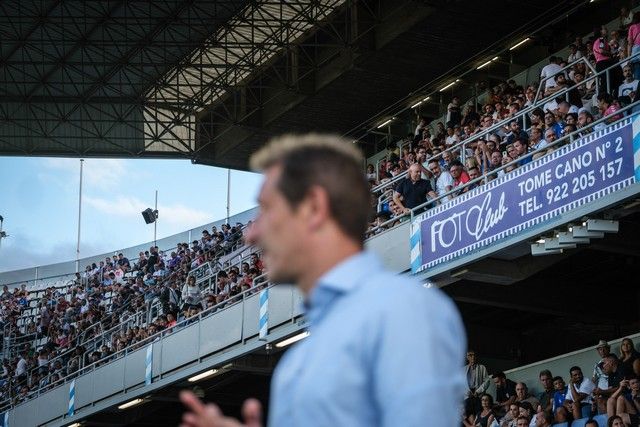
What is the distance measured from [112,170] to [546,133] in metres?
65.3

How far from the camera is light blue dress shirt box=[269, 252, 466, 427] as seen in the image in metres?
2.06

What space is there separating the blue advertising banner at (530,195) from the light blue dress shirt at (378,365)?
11693mm

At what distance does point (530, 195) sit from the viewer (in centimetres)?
1494

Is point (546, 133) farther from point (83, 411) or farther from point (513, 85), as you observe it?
point (83, 411)

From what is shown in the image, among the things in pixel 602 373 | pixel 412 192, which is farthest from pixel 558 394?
pixel 412 192

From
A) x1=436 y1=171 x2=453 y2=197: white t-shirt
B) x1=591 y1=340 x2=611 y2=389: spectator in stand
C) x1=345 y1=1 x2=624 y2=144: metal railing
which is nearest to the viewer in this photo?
x1=591 y1=340 x2=611 y2=389: spectator in stand

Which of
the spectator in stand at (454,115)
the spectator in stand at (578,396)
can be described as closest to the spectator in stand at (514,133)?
the spectator in stand at (578,396)

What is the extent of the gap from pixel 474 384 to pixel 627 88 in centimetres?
473

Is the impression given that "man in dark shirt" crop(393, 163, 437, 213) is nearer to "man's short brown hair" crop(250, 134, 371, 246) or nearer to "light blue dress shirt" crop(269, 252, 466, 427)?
"man's short brown hair" crop(250, 134, 371, 246)

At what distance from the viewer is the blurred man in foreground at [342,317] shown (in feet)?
6.82

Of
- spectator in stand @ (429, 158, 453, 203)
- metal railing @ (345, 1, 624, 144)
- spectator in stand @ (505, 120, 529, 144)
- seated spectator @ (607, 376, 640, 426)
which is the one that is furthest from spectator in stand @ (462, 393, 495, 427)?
metal railing @ (345, 1, 624, 144)

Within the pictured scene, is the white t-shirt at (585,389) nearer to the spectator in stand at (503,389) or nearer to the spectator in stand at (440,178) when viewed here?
the spectator in stand at (503,389)

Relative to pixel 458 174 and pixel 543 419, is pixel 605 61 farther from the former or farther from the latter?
pixel 543 419

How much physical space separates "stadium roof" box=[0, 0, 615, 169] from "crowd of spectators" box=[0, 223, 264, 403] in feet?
10.7
